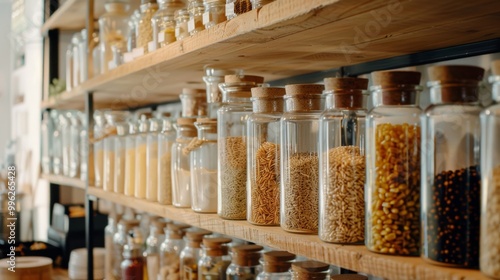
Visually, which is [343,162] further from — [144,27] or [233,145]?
[144,27]

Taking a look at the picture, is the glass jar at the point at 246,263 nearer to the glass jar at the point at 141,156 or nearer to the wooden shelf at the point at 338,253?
the wooden shelf at the point at 338,253

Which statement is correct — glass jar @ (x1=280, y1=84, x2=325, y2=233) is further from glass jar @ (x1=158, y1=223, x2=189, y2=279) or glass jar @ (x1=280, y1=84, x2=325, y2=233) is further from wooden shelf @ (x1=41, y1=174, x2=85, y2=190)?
wooden shelf @ (x1=41, y1=174, x2=85, y2=190)

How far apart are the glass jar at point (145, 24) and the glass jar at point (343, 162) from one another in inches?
33.0

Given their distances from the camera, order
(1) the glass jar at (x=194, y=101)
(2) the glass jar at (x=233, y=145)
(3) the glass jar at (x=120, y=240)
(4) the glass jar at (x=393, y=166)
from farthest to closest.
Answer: (3) the glass jar at (x=120, y=240) → (1) the glass jar at (x=194, y=101) → (2) the glass jar at (x=233, y=145) → (4) the glass jar at (x=393, y=166)

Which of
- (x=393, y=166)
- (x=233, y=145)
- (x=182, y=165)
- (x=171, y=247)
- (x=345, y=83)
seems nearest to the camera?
(x=393, y=166)

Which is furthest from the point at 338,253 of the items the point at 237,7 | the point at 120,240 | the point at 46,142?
the point at 46,142

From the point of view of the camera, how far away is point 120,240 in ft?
6.70

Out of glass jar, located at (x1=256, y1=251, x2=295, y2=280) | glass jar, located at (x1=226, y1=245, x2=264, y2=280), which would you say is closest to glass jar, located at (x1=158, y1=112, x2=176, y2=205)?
glass jar, located at (x1=226, y1=245, x2=264, y2=280)

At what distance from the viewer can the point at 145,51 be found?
159 centimetres

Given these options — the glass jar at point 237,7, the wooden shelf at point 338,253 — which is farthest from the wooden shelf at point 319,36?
the wooden shelf at point 338,253

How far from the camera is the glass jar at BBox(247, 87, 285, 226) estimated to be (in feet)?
3.45

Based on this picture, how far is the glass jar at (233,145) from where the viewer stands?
3.78 feet

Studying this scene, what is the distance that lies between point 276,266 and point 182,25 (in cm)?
59

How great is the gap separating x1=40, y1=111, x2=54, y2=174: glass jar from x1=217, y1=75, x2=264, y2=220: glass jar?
6.46ft
